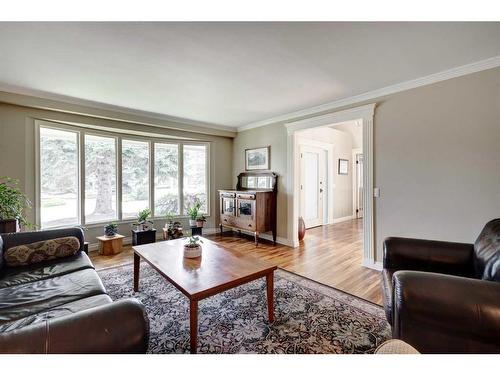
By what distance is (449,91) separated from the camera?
8.02 ft

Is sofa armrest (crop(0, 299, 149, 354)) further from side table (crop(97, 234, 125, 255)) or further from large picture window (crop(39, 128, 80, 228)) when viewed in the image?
large picture window (crop(39, 128, 80, 228))

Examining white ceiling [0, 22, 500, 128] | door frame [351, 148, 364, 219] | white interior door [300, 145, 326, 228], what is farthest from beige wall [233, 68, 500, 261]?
door frame [351, 148, 364, 219]

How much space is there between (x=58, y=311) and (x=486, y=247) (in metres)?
2.59

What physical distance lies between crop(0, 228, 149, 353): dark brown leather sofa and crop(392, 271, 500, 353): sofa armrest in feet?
3.93

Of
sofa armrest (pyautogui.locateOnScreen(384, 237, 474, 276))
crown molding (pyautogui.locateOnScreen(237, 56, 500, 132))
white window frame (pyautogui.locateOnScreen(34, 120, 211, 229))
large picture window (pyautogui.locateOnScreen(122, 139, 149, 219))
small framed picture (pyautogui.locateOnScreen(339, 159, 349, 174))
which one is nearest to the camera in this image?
sofa armrest (pyautogui.locateOnScreen(384, 237, 474, 276))

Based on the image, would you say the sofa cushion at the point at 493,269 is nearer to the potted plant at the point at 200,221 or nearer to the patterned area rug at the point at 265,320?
the patterned area rug at the point at 265,320

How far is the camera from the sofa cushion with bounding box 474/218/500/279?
4.68 feet

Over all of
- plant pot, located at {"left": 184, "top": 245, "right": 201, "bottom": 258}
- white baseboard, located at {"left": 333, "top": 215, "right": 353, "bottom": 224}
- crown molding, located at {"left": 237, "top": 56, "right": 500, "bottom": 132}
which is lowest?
white baseboard, located at {"left": 333, "top": 215, "right": 353, "bottom": 224}

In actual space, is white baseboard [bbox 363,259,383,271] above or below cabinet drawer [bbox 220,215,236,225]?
below

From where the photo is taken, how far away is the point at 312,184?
5699mm

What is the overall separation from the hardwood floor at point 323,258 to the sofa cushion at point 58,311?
189 cm

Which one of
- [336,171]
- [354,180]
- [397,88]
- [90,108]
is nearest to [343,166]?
[336,171]
